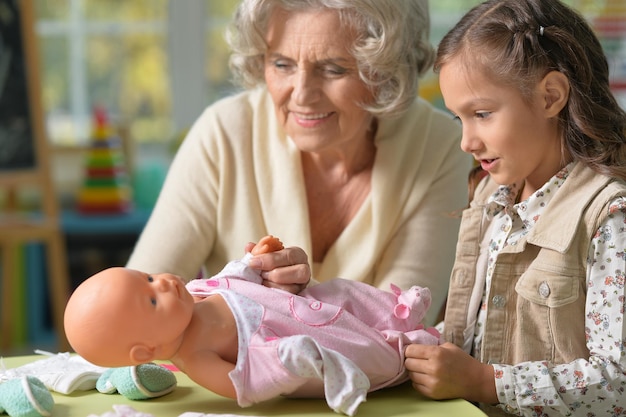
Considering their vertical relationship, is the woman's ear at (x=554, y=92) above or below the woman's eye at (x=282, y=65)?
below

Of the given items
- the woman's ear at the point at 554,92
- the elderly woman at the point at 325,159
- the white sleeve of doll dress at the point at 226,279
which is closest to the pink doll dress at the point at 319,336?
the white sleeve of doll dress at the point at 226,279

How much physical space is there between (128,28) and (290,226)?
2.63m

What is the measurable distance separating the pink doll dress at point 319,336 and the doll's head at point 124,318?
0.11 meters

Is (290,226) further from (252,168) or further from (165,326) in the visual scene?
(165,326)

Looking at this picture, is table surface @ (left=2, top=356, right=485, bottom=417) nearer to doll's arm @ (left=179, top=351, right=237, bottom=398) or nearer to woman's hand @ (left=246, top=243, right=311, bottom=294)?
doll's arm @ (left=179, top=351, right=237, bottom=398)

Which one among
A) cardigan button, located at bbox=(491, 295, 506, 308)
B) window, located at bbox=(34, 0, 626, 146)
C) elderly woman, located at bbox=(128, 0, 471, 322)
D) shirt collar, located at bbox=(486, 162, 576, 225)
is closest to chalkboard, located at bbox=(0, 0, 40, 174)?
window, located at bbox=(34, 0, 626, 146)

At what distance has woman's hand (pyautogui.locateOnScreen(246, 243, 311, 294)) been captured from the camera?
4.72 feet

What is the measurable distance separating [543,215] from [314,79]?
2.16ft

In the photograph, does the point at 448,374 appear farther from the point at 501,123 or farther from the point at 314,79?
the point at 314,79

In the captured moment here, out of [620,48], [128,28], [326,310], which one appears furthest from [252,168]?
[620,48]

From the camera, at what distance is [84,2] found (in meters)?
4.31

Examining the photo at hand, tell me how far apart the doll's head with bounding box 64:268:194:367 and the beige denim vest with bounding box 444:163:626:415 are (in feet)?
1.80

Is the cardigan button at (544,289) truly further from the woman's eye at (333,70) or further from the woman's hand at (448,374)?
the woman's eye at (333,70)

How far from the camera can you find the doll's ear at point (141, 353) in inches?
47.3
